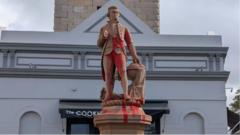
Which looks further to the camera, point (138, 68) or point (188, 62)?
point (188, 62)

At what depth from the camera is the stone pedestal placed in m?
8.56

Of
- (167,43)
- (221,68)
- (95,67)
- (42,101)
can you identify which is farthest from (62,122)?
(221,68)

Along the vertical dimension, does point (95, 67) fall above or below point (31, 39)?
below

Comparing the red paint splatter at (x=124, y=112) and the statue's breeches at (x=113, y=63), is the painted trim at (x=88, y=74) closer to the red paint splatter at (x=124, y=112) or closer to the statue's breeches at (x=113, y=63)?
the statue's breeches at (x=113, y=63)

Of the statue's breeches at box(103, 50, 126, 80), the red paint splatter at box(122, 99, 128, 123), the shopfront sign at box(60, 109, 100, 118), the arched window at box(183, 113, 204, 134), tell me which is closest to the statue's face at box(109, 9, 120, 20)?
the statue's breeches at box(103, 50, 126, 80)

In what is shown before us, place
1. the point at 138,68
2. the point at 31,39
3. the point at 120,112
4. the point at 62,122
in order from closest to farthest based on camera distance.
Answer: the point at 120,112 → the point at 138,68 → the point at 62,122 → the point at 31,39

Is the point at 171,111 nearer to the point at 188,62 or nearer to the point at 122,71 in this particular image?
the point at 188,62

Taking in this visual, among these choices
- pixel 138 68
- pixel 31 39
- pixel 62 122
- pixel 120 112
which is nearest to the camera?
pixel 120 112

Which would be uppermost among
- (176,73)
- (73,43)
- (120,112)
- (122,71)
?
(73,43)

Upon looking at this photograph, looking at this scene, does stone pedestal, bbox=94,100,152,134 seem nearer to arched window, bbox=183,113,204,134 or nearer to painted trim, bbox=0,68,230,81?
painted trim, bbox=0,68,230,81

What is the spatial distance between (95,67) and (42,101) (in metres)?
2.23

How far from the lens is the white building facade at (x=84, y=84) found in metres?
16.5

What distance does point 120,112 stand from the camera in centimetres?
865

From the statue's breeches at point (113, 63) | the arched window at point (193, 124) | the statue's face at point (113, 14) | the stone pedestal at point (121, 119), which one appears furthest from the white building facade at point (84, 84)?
the stone pedestal at point (121, 119)
